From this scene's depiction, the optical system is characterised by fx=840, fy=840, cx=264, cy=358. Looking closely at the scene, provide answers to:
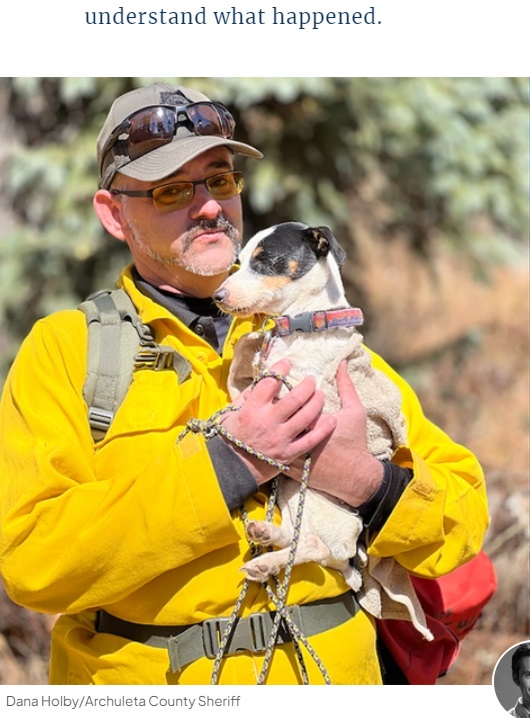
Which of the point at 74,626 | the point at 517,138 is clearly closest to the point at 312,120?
the point at 517,138

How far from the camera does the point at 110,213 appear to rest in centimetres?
291

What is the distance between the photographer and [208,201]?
265 cm

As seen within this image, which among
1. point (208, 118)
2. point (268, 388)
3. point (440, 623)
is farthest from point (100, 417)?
point (440, 623)

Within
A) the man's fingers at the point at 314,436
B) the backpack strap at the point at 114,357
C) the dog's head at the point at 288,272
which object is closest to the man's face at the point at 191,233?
the dog's head at the point at 288,272

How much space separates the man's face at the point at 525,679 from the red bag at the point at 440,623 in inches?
8.5

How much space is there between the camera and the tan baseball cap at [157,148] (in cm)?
258

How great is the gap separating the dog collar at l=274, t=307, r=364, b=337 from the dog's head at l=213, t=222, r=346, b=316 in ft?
0.21

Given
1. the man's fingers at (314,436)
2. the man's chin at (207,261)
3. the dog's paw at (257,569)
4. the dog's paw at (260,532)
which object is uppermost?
the man's chin at (207,261)

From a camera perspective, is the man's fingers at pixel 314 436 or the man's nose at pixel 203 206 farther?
the man's nose at pixel 203 206

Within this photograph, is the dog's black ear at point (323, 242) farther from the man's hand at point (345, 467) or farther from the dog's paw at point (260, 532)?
the dog's paw at point (260, 532)

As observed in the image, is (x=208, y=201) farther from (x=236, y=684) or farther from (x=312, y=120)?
(x=312, y=120)

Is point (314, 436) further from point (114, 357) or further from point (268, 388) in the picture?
point (114, 357)

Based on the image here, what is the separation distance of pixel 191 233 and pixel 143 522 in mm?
938
